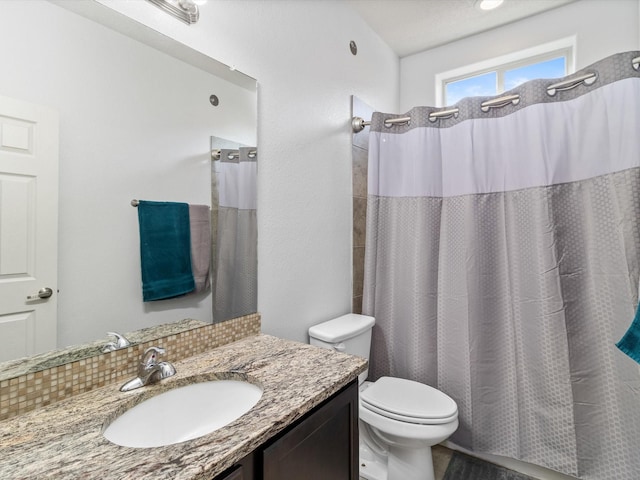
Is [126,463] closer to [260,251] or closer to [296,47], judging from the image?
[260,251]

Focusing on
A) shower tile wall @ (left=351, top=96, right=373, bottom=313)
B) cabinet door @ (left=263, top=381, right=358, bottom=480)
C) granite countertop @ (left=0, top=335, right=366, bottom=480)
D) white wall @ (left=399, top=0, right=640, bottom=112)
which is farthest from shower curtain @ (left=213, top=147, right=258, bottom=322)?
white wall @ (left=399, top=0, right=640, bottom=112)

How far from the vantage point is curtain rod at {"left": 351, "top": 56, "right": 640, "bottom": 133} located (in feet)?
4.90

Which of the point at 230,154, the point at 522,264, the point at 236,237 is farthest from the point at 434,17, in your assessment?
the point at 236,237

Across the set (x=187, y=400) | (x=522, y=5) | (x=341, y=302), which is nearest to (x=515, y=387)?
(x=341, y=302)

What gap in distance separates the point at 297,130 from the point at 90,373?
1265 millimetres

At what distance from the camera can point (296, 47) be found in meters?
1.62

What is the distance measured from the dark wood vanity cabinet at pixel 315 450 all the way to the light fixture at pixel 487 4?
2.25m

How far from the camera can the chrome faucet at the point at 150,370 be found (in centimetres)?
89

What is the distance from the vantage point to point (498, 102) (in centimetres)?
174

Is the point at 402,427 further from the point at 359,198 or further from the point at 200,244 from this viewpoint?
the point at 359,198

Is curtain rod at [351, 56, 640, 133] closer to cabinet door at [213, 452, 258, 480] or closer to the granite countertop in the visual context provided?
the granite countertop

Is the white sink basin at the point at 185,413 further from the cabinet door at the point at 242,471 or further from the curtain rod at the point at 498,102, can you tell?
the curtain rod at the point at 498,102

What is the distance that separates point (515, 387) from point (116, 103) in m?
2.08

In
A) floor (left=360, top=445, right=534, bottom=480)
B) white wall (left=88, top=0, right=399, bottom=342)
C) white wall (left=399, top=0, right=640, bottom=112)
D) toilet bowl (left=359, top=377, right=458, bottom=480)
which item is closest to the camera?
white wall (left=88, top=0, right=399, bottom=342)
